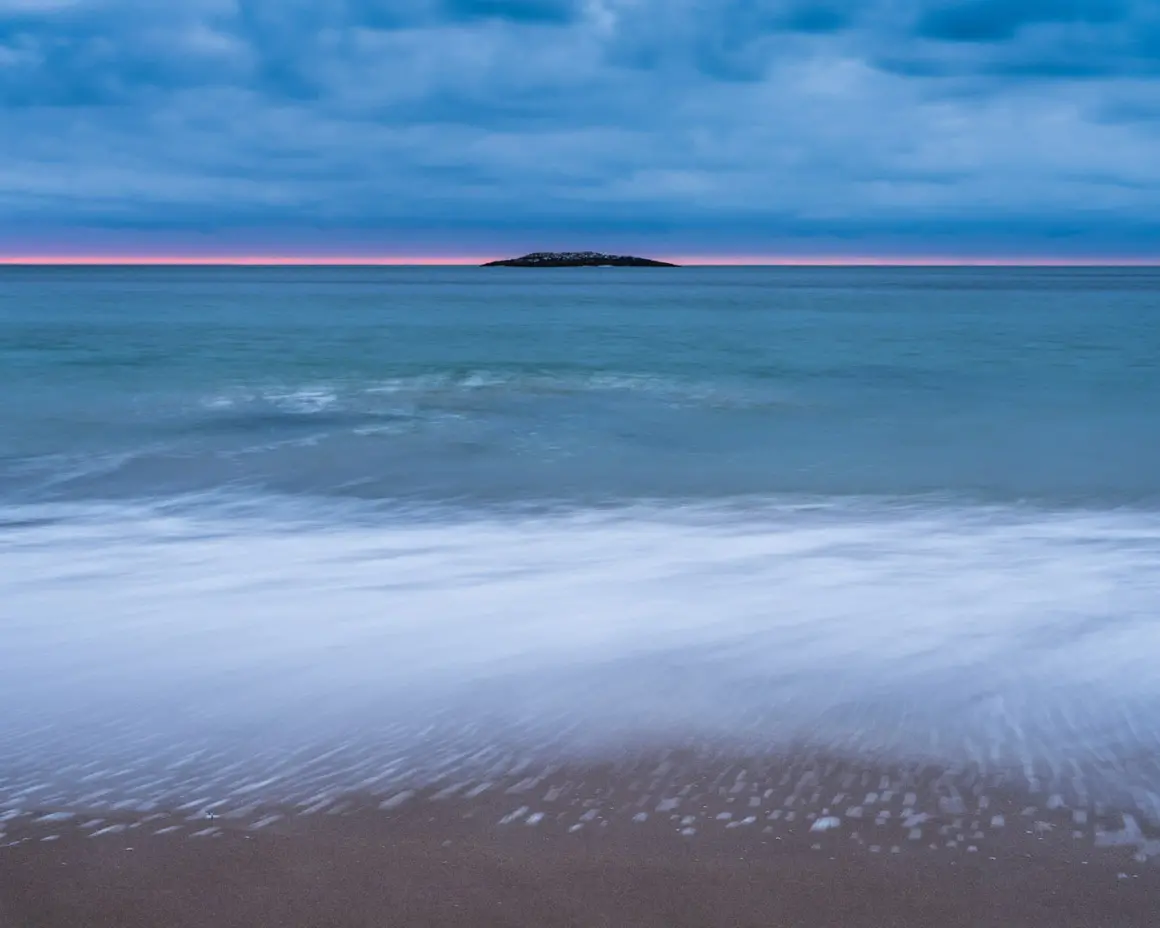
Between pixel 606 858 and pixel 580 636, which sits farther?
pixel 580 636

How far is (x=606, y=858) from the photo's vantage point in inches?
112

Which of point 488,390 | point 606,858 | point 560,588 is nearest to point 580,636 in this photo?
point 560,588

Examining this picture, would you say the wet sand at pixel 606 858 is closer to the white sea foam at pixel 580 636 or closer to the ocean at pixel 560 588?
the ocean at pixel 560 588

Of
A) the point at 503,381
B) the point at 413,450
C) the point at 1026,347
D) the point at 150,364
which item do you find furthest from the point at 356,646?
the point at 1026,347

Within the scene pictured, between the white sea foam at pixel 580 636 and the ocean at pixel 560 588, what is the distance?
2cm

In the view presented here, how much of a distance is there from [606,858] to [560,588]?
2.97 metres

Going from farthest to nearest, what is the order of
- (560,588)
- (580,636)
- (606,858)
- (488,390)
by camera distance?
(488,390) → (560,588) → (580,636) → (606,858)

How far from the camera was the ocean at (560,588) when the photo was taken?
3.65 meters

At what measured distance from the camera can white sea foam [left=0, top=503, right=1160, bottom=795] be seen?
3.77m

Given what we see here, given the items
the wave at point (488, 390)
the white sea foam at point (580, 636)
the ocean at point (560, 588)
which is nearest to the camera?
the ocean at point (560, 588)

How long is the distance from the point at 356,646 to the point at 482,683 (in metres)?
0.75

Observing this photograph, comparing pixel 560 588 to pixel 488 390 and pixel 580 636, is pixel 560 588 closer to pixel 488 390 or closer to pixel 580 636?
pixel 580 636

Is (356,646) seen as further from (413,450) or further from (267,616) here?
(413,450)

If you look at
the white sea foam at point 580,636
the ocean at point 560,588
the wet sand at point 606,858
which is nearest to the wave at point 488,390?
the ocean at point 560,588
